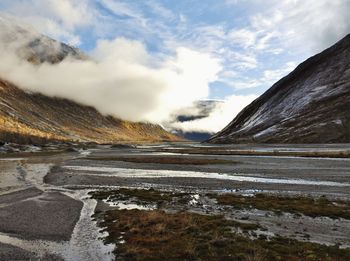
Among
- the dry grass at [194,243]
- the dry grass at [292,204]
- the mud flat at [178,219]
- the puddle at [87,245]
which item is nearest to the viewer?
the dry grass at [194,243]

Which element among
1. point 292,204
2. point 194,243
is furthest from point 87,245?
point 292,204

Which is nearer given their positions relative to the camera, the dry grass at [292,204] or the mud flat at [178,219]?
the mud flat at [178,219]

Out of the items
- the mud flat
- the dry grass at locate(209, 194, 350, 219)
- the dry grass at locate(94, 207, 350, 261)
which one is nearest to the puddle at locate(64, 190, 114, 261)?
the mud flat

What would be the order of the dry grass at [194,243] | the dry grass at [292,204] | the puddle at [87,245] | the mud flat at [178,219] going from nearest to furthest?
the dry grass at [194,243] < the puddle at [87,245] < the mud flat at [178,219] < the dry grass at [292,204]

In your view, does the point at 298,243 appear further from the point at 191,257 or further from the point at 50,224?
the point at 50,224

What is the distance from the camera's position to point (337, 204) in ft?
118

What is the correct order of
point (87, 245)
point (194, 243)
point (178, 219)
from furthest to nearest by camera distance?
point (178, 219) < point (87, 245) < point (194, 243)

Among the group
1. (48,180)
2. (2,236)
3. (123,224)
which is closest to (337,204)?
(123,224)

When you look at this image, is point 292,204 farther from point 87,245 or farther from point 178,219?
point 87,245

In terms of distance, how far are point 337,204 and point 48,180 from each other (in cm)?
4345

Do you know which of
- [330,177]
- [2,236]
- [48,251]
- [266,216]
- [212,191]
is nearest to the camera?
[48,251]

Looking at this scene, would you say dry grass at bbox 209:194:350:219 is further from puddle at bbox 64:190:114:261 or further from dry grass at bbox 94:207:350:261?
puddle at bbox 64:190:114:261

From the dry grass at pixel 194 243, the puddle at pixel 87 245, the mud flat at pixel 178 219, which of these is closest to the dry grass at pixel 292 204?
the mud flat at pixel 178 219

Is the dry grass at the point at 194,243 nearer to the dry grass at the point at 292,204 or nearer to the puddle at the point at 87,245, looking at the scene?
the puddle at the point at 87,245
